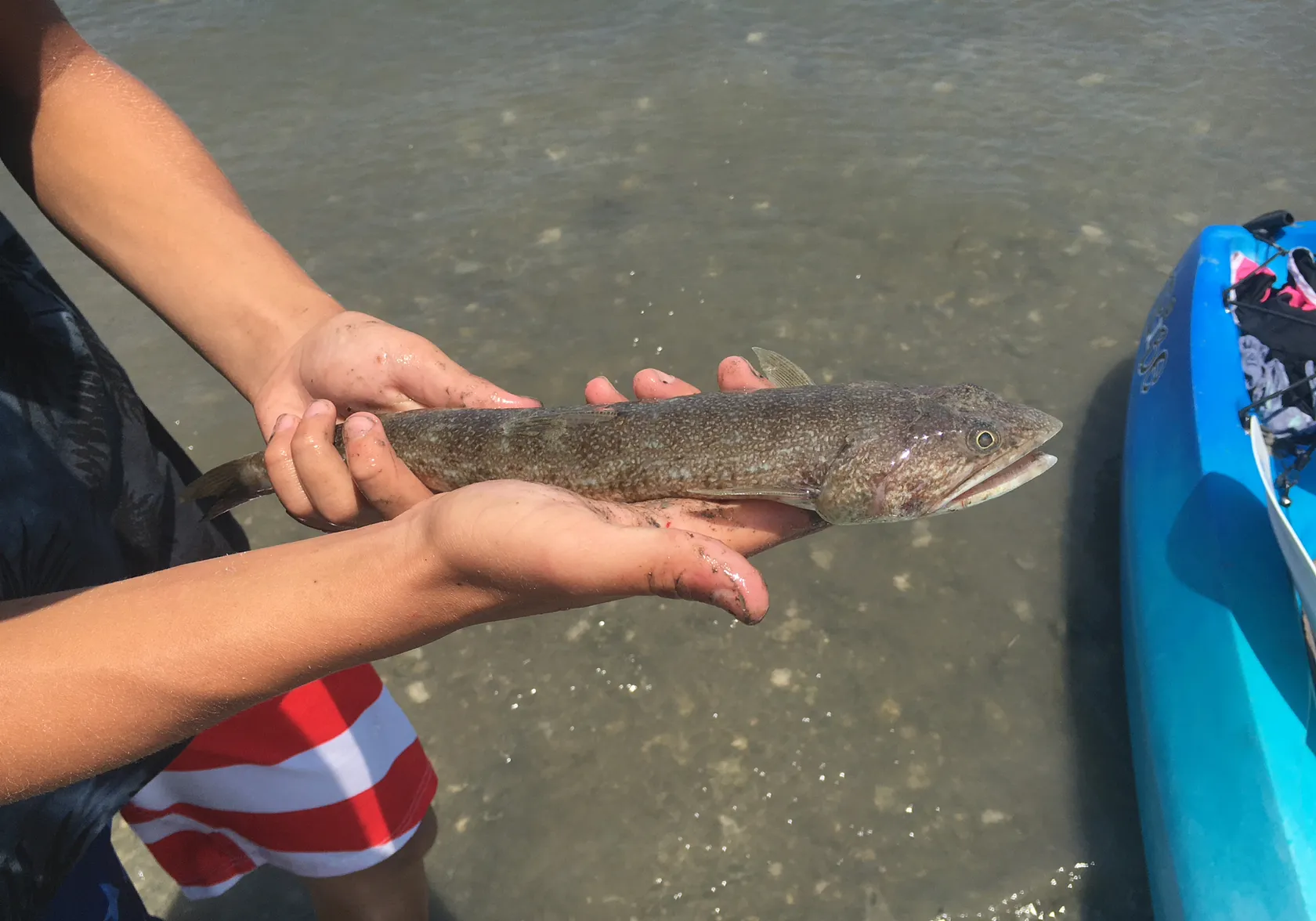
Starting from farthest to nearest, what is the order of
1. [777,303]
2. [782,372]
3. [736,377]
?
[777,303]
[782,372]
[736,377]

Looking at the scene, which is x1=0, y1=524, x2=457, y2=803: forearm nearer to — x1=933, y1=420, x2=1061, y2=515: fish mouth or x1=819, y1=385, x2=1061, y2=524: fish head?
x1=819, y1=385, x2=1061, y2=524: fish head

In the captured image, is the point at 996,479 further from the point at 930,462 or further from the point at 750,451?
the point at 750,451

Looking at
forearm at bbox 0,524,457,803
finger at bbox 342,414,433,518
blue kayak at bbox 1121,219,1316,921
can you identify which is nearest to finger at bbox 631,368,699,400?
finger at bbox 342,414,433,518

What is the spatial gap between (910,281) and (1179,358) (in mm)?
2927

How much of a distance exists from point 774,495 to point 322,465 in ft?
5.49

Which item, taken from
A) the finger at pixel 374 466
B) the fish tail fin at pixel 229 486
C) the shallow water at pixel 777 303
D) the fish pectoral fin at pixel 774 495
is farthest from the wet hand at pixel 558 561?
the shallow water at pixel 777 303

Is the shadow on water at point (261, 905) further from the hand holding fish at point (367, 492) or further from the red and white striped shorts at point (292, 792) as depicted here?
the hand holding fish at point (367, 492)

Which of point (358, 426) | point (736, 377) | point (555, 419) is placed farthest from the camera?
point (736, 377)

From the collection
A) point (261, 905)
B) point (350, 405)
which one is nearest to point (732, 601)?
point (350, 405)

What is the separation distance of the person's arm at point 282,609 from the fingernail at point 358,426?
0.85 meters

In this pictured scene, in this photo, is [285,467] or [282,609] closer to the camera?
[282,609]

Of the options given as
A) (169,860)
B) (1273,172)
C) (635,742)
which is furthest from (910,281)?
(169,860)

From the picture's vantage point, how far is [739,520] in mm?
3387

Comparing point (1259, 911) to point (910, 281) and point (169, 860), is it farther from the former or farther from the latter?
point (910, 281)
